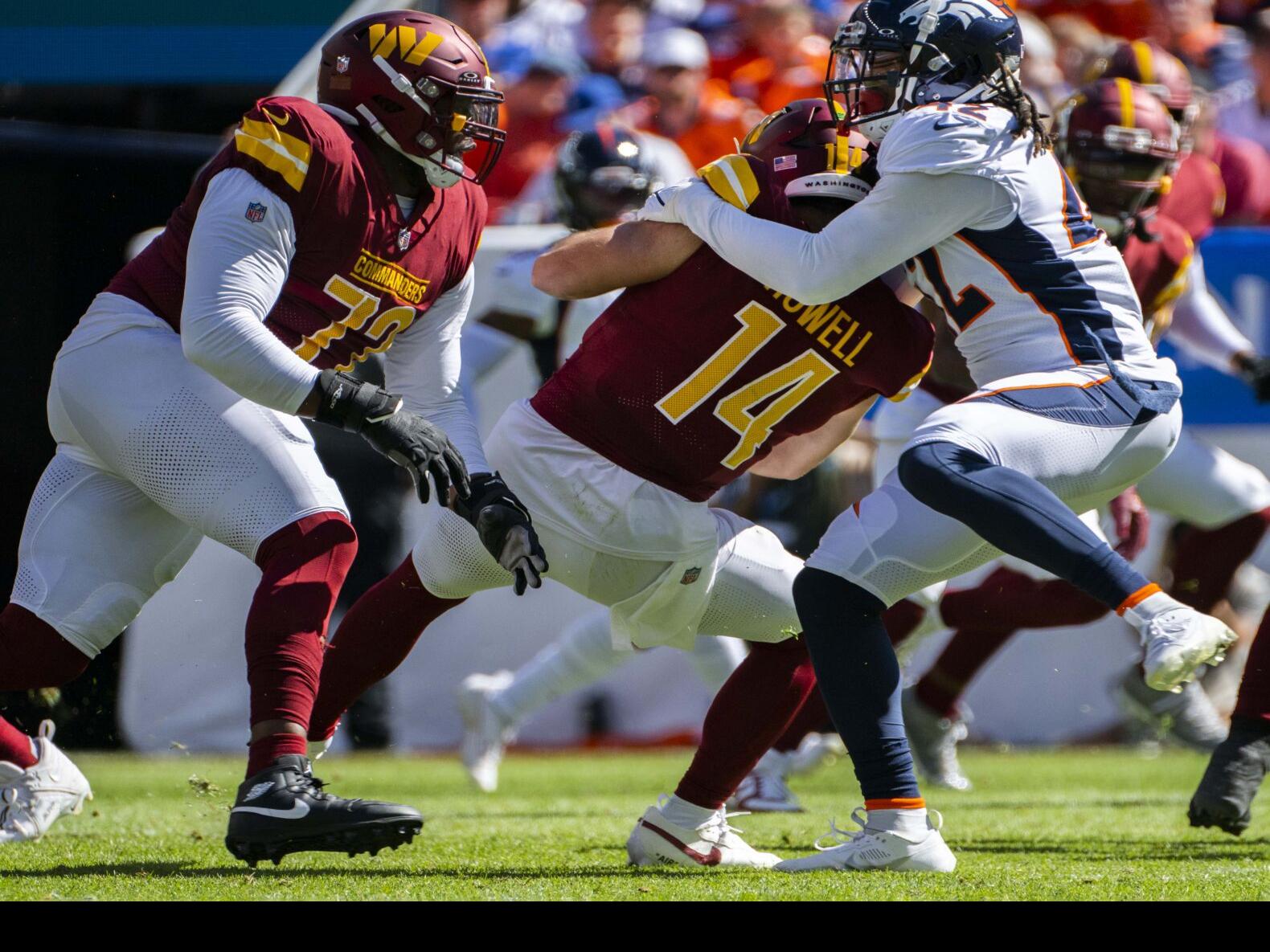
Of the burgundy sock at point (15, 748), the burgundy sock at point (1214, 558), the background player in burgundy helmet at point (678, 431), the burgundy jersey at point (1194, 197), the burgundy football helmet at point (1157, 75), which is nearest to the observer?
the background player in burgundy helmet at point (678, 431)

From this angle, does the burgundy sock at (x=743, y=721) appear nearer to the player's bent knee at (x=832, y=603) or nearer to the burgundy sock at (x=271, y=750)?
the player's bent knee at (x=832, y=603)

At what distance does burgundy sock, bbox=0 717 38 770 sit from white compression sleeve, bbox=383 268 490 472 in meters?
1.12

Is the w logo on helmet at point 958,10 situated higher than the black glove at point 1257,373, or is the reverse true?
the w logo on helmet at point 958,10

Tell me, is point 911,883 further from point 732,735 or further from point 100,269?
point 100,269

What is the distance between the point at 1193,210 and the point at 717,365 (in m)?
3.15

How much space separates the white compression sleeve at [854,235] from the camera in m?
2.97

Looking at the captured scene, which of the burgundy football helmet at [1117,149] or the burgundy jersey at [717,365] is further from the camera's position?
the burgundy football helmet at [1117,149]

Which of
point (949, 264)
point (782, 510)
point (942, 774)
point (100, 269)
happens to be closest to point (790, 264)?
point (949, 264)

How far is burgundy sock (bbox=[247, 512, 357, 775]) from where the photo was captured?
294 centimetres

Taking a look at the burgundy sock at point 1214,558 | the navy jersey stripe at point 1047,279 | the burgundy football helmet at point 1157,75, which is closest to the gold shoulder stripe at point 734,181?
the navy jersey stripe at point 1047,279

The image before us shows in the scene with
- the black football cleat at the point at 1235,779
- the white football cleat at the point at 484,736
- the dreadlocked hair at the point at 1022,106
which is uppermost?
the dreadlocked hair at the point at 1022,106

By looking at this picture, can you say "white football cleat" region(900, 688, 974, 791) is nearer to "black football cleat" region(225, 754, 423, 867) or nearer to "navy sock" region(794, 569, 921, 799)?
"navy sock" region(794, 569, 921, 799)

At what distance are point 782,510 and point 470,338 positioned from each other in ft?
4.28

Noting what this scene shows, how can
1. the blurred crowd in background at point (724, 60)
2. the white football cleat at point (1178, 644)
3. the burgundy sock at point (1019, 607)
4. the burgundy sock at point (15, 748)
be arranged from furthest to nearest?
the blurred crowd in background at point (724, 60), the burgundy sock at point (1019, 607), the burgundy sock at point (15, 748), the white football cleat at point (1178, 644)
